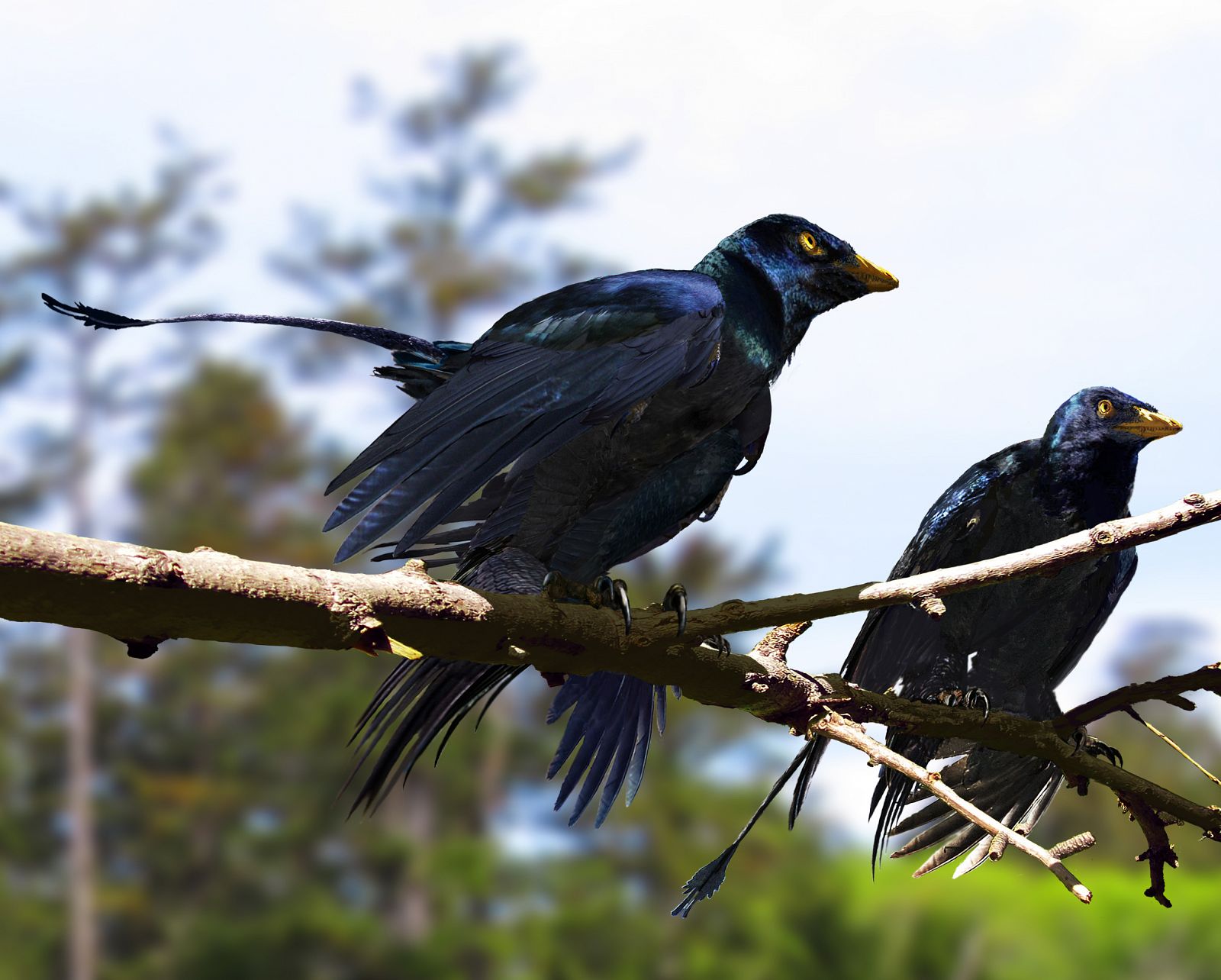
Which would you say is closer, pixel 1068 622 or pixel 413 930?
pixel 1068 622

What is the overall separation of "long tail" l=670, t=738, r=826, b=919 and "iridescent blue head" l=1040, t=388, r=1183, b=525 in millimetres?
934

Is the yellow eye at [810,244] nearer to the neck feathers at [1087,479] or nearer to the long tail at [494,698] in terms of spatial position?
the long tail at [494,698]

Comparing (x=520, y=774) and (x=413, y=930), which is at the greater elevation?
(x=520, y=774)

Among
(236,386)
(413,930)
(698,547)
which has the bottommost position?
(413,930)

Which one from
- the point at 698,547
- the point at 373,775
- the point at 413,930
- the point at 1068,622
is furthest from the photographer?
the point at 698,547

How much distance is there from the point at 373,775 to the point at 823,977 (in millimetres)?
10528

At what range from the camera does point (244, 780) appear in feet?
38.8

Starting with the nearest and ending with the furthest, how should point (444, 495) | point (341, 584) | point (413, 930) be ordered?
point (341, 584) → point (444, 495) → point (413, 930)

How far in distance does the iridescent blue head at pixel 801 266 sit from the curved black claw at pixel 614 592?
1.99 feet

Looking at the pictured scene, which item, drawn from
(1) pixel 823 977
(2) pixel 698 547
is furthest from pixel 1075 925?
(2) pixel 698 547

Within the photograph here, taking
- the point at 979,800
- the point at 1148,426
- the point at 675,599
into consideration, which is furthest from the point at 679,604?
the point at 1148,426

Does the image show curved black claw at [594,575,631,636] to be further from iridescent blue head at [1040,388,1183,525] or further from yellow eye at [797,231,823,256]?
iridescent blue head at [1040,388,1183,525]

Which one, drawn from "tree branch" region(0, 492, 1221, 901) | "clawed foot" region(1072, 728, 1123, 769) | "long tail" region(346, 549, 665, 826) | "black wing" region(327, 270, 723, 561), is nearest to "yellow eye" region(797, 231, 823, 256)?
"black wing" region(327, 270, 723, 561)

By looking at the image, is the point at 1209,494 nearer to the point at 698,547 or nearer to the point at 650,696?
the point at 650,696
